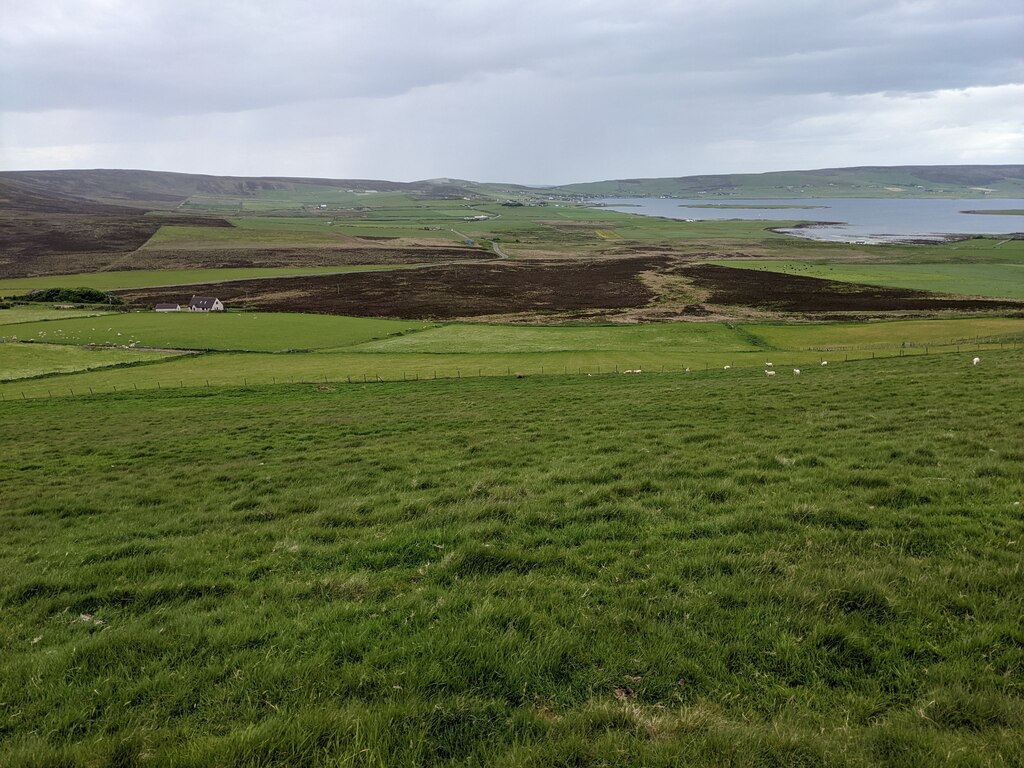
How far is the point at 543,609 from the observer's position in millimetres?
6902

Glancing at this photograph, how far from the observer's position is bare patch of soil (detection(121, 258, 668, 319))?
8812 cm

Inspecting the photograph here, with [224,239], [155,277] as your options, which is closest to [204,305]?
[155,277]

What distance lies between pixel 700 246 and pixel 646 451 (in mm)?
176408

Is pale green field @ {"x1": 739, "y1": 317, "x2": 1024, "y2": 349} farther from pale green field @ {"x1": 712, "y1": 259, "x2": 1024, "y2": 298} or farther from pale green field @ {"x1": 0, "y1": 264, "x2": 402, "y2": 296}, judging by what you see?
pale green field @ {"x1": 0, "y1": 264, "x2": 402, "y2": 296}

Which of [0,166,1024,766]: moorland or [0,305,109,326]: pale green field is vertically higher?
[0,305,109,326]: pale green field

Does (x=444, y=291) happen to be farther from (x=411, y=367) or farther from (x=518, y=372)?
(x=518, y=372)

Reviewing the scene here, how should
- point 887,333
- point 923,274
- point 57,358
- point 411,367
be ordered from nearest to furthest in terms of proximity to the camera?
point 411,367 → point 57,358 → point 887,333 → point 923,274

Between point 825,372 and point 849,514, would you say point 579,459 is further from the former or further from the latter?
point 825,372

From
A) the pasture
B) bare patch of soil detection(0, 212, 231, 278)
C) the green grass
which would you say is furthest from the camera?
bare patch of soil detection(0, 212, 231, 278)

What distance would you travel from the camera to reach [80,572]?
29.3ft

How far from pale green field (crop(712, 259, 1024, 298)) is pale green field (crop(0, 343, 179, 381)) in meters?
115

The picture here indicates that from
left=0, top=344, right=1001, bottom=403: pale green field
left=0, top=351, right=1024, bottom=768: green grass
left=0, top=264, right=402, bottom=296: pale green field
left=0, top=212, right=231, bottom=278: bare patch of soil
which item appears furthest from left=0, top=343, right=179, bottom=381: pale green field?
left=0, top=212, right=231, bottom=278: bare patch of soil

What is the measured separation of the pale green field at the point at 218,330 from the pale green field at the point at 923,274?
87582 millimetres

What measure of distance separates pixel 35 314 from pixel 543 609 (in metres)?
101
